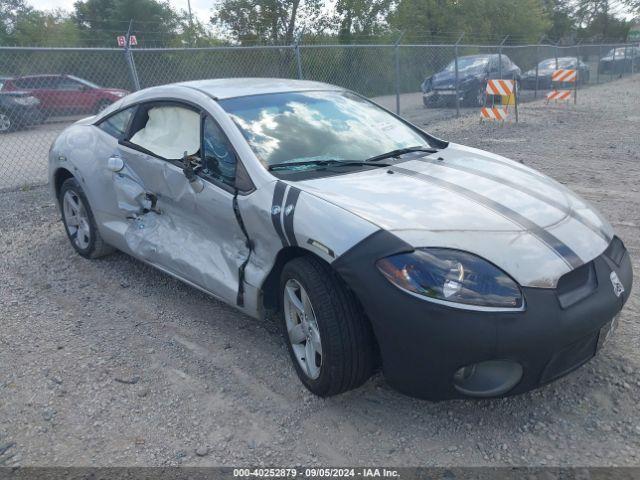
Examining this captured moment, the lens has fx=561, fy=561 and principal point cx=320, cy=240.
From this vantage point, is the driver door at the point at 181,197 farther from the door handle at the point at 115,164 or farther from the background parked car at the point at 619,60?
the background parked car at the point at 619,60

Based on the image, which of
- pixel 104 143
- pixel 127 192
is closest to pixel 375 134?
pixel 127 192

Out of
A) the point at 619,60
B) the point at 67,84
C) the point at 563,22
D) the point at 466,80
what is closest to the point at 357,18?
the point at 466,80

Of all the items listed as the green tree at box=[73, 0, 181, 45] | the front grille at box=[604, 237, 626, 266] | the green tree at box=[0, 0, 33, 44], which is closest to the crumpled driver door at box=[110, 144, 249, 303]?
the front grille at box=[604, 237, 626, 266]

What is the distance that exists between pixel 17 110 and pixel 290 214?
7064mm

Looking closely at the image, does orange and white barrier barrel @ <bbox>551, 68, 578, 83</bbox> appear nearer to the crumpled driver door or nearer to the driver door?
the driver door

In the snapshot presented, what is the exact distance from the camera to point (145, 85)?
9062 millimetres

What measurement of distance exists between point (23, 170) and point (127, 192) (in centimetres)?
528

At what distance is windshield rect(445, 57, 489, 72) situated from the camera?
16078 mm

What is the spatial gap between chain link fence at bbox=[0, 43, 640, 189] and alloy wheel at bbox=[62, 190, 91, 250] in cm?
318

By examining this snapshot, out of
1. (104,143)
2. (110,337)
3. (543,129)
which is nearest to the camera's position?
(110,337)

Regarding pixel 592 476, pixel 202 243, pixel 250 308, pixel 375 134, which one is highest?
pixel 375 134

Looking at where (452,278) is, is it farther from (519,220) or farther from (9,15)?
(9,15)

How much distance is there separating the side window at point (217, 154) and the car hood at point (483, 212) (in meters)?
0.54

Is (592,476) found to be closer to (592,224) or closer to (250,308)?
(592,224)
